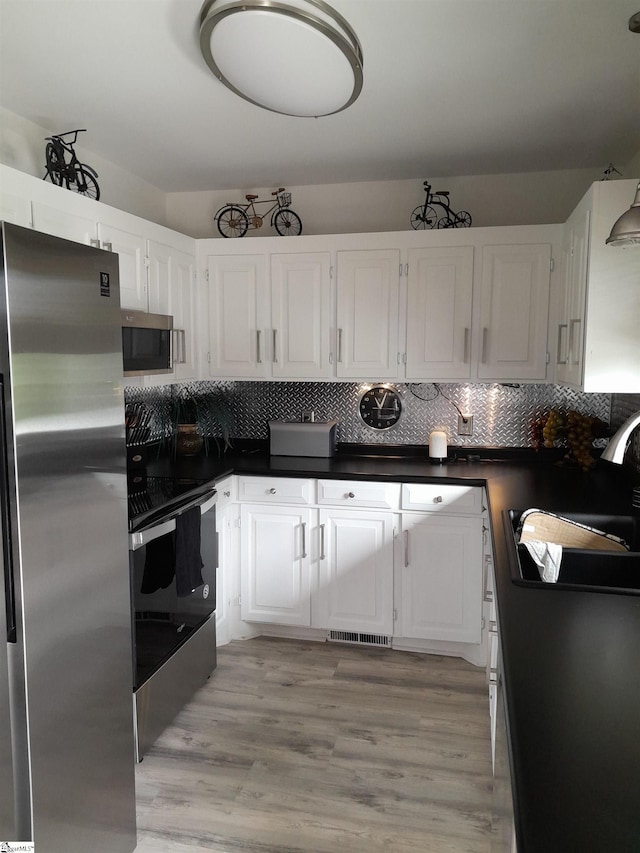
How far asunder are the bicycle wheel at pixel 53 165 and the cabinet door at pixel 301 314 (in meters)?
1.23

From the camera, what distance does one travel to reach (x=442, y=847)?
6.44 feet

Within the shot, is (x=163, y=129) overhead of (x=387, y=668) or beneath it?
overhead

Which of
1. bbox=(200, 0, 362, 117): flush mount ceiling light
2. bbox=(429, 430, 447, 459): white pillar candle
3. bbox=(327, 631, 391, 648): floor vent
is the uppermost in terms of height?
bbox=(200, 0, 362, 117): flush mount ceiling light

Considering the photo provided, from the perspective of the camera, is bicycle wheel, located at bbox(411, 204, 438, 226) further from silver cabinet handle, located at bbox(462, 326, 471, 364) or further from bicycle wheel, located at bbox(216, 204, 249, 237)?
bicycle wheel, located at bbox(216, 204, 249, 237)

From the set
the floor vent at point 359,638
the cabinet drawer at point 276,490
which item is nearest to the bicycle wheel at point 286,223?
the cabinet drawer at point 276,490

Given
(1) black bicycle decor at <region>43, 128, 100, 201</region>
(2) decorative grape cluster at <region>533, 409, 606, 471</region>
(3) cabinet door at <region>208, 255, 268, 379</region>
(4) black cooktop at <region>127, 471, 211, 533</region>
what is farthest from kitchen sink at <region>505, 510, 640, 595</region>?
(1) black bicycle decor at <region>43, 128, 100, 201</region>

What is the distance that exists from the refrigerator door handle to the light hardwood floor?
994 mm

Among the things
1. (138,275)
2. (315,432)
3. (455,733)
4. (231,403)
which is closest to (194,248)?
(138,275)

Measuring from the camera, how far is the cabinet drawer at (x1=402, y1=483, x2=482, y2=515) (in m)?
3.06

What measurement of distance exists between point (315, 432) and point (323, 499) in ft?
1.59

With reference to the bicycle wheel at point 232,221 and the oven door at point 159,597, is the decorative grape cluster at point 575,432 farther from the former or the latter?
the bicycle wheel at point 232,221

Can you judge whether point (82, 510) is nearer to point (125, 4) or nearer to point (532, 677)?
point (532, 677)

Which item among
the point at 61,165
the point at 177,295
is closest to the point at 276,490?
the point at 177,295

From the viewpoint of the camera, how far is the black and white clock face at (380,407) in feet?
12.3
